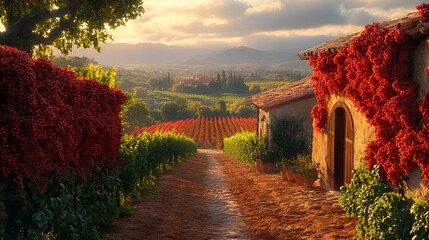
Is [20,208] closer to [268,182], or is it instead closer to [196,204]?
[196,204]

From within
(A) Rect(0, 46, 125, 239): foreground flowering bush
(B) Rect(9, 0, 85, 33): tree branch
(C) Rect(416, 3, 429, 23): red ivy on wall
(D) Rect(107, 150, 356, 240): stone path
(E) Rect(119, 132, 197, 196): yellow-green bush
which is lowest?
(D) Rect(107, 150, 356, 240): stone path

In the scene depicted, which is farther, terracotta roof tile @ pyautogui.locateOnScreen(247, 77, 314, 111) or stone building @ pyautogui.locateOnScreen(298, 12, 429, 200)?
terracotta roof tile @ pyautogui.locateOnScreen(247, 77, 314, 111)

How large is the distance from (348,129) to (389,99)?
2886 millimetres

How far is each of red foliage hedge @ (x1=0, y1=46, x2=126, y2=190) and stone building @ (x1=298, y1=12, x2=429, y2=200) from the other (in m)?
5.70

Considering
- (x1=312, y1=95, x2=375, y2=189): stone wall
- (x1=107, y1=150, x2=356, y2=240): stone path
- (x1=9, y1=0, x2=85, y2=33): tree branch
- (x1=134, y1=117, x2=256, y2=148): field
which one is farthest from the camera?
(x1=134, y1=117, x2=256, y2=148): field

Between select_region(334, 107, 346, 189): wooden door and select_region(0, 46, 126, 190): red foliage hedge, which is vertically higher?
select_region(0, 46, 126, 190): red foliage hedge

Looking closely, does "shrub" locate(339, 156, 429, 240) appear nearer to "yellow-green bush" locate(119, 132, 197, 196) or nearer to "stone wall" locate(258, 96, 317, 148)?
"yellow-green bush" locate(119, 132, 197, 196)

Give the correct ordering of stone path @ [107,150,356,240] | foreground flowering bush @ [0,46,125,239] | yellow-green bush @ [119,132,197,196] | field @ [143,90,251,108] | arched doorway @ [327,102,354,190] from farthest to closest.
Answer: field @ [143,90,251,108]
arched doorway @ [327,102,354,190]
yellow-green bush @ [119,132,197,196]
stone path @ [107,150,356,240]
foreground flowering bush @ [0,46,125,239]

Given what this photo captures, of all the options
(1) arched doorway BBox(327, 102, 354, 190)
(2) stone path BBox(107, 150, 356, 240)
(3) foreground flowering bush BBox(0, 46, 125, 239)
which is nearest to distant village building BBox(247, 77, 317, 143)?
(2) stone path BBox(107, 150, 356, 240)

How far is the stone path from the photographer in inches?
275

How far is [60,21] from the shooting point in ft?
46.3

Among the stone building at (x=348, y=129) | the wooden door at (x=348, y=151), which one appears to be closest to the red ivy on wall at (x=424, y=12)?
the stone building at (x=348, y=129)

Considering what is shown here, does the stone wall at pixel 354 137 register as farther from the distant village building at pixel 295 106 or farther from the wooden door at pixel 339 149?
the distant village building at pixel 295 106

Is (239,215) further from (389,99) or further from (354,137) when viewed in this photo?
(389,99)
